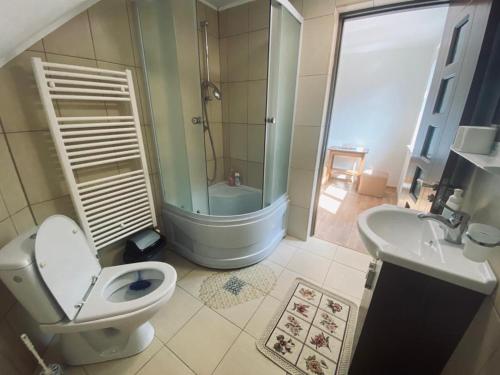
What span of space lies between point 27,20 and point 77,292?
4.07 ft

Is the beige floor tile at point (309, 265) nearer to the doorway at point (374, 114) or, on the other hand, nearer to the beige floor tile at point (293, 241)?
the beige floor tile at point (293, 241)

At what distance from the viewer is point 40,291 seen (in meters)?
0.90

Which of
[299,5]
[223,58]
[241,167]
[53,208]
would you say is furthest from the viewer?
[241,167]

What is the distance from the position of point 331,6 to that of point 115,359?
283 cm

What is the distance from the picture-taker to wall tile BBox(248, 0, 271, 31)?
6.14 ft

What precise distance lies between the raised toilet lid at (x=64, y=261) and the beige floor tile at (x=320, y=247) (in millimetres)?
1835

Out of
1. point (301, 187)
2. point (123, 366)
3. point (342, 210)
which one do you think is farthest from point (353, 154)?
point (123, 366)

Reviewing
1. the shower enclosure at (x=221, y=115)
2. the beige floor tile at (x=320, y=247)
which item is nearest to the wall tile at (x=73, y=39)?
the shower enclosure at (x=221, y=115)

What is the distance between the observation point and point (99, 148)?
4.49ft

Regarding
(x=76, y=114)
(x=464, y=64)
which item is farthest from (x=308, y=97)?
(x=76, y=114)

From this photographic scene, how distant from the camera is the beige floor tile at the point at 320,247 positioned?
212 cm

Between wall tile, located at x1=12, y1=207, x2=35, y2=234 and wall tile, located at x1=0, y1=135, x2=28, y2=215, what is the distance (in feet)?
0.09

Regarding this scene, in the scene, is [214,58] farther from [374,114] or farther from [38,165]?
[374,114]

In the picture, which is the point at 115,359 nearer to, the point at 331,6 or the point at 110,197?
the point at 110,197
